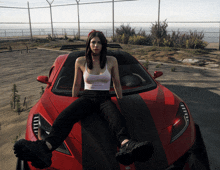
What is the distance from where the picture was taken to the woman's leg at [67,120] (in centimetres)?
188

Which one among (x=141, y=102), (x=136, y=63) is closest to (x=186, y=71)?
(x=136, y=63)

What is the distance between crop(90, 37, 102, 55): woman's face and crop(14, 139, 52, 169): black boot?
4.03ft

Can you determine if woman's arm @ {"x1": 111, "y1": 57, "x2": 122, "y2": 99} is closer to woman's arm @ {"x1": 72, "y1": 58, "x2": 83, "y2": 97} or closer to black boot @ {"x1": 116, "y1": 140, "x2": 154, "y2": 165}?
woman's arm @ {"x1": 72, "y1": 58, "x2": 83, "y2": 97}

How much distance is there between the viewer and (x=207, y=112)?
4.31 m

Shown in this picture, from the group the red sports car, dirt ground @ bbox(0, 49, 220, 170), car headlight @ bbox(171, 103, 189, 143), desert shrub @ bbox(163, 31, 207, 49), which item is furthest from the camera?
desert shrub @ bbox(163, 31, 207, 49)

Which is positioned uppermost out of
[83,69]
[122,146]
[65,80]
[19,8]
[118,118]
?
[19,8]

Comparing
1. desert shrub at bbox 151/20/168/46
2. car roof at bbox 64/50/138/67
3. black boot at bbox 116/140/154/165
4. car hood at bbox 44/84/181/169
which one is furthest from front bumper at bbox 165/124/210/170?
desert shrub at bbox 151/20/168/46

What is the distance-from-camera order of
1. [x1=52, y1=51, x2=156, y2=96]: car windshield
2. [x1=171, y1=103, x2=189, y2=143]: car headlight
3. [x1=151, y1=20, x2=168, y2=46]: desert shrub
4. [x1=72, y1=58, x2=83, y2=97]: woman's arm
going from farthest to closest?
[x1=151, y1=20, x2=168, y2=46]: desert shrub → [x1=52, y1=51, x2=156, y2=96]: car windshield → [x1=72, y1=58, x2=83, y2=97]: woman's arm → [x1=171, y1=103, x2=189, y2=143]: car headlight

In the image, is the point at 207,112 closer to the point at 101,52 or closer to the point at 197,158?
the point at 197,158

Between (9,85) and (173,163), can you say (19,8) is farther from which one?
(173,163)

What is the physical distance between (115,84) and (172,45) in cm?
1492

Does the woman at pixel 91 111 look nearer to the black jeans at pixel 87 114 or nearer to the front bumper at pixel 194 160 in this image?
the black jeans at pixel 87 114

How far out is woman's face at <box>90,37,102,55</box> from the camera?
2.38m

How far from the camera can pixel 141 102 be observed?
249 cm
